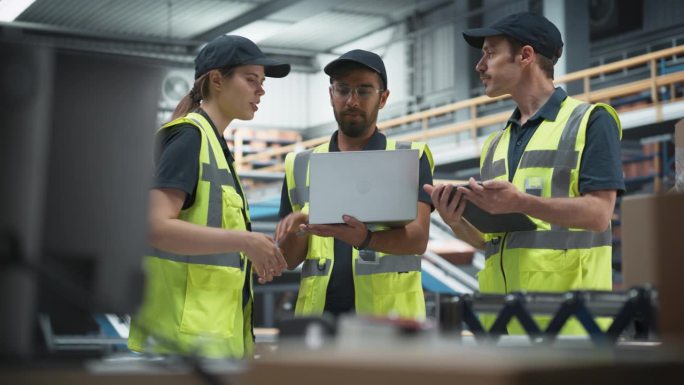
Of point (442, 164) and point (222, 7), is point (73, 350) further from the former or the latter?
point (222, 7)

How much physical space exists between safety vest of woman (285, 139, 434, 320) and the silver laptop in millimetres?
131

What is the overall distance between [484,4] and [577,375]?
55.2 feet

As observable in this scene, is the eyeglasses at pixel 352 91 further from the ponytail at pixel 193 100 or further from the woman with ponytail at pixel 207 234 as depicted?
the ponytail at pixel 193 100

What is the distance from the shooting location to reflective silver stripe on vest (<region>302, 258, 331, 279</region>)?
117 inches

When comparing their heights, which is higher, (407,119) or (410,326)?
(407,119)

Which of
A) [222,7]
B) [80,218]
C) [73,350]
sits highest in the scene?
[222,7]

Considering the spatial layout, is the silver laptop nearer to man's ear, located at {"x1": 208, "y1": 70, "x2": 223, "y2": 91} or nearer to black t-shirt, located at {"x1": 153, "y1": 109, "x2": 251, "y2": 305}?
black t-shirt, located at {"x1": 153, "y1": 109, "x2": 251, "y2": 305}

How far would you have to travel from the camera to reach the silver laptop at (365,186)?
8.93ft

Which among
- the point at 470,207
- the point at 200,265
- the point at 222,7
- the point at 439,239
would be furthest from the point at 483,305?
the point at 222,7

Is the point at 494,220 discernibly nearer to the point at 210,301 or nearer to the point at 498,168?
the point at 498,168

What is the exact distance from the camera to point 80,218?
111 centimetres

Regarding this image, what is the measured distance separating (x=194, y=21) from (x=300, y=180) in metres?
14.5

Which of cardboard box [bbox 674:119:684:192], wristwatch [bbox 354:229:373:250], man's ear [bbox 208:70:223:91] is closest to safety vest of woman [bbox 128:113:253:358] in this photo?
man's ear [bbox 208:70:223:91]

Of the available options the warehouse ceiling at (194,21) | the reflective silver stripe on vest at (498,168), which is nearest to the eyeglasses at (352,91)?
the reflective silver stripe on vest at (498,168)
